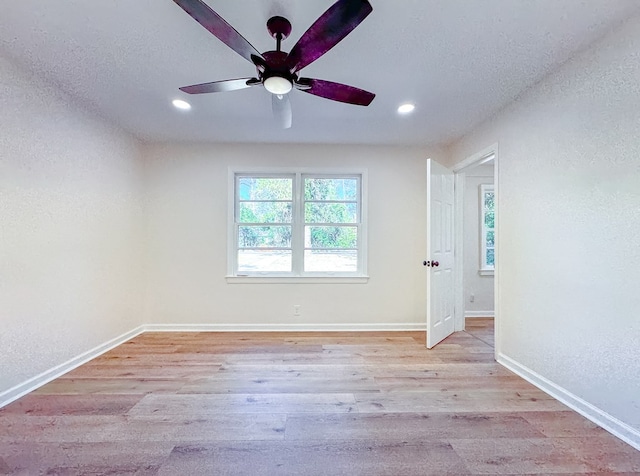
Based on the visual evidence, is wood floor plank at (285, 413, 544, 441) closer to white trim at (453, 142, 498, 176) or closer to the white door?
the white door

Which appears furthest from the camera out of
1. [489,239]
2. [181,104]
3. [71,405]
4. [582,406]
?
[489,239]

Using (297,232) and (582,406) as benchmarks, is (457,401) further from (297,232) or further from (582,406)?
(297,232)

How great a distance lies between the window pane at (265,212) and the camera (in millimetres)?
4094

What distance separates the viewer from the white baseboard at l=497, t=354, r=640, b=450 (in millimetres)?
1786

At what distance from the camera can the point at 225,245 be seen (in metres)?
3.98

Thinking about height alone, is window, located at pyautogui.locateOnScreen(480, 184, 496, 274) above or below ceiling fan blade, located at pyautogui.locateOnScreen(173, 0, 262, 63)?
below

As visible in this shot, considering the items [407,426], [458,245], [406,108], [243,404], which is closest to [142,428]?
[243,404]

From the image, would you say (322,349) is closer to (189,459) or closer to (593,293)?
(189,459)

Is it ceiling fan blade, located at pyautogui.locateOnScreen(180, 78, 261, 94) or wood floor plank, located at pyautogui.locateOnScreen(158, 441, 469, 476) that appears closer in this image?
wood floor plank, located at pyautogui.locateOnScreen(158, 441, 469, 476)

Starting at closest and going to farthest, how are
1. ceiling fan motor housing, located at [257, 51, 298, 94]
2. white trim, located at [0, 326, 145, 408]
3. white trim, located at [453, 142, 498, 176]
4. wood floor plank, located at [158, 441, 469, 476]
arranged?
wood floor plank, located at [158, 441, 469, 476]
ceiling fan motor housing, located at [257, 51, 298, 94]
white trim, located at [0, 326, 145, 408]
white trim, located at [453, 142, 498, 176]

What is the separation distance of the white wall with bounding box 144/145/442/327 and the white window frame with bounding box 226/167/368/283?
0.07 m

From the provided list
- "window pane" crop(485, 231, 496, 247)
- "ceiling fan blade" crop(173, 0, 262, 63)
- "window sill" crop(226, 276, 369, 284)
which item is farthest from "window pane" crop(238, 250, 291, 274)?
"window pane" crop(485, 231, 496, 247)

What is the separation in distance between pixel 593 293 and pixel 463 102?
5.83 feet

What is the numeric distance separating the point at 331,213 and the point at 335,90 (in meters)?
2.22
